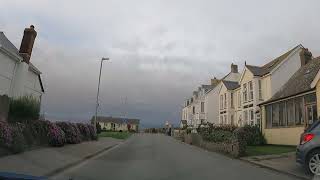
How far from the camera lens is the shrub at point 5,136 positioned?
15.9 metres

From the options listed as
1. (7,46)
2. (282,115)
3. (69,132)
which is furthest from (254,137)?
(7,46)

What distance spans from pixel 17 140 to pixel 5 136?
1434mm

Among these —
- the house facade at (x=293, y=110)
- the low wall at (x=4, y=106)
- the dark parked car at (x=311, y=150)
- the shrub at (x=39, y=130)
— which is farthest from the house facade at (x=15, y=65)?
the dark parked car at (x=311, y=150)

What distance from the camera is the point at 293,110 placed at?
96.5 ft

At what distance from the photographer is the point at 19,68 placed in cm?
3247

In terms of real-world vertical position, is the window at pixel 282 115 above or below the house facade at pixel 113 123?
below

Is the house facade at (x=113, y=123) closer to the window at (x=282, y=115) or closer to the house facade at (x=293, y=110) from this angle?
the house facade at (x=293, y=110)

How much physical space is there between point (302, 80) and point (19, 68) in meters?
21.1

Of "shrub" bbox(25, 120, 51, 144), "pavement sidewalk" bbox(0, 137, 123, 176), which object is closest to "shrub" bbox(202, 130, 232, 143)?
"pavement sidewalk" bbox(0, 137, 123, 176)

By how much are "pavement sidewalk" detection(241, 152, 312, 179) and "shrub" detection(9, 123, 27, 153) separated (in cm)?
1029

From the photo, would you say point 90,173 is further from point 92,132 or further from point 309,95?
point 92,132

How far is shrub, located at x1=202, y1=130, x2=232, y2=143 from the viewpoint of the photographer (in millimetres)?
26569

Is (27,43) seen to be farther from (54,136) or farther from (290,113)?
(290,113)

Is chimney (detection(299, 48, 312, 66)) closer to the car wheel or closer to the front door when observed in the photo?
the front door
